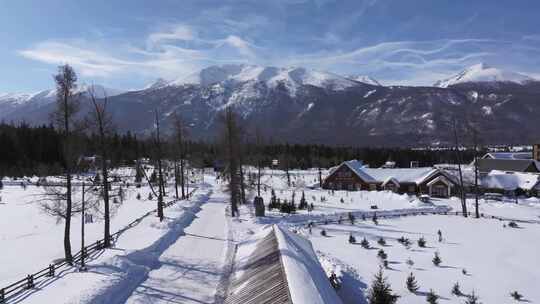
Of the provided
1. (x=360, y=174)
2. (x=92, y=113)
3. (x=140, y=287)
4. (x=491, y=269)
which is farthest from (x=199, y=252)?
(x=360, y=174)

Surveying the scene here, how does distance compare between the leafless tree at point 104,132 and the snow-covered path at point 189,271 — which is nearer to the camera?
the snow-covered path at point 189,271

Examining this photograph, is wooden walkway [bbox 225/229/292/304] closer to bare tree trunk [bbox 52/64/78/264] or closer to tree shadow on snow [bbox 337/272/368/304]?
tree shadow on snow [bbox 337/272/368/304]

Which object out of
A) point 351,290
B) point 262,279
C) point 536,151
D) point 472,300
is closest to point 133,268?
point 262,279

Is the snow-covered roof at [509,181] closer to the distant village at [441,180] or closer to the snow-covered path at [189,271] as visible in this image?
the distant village at [441,180]

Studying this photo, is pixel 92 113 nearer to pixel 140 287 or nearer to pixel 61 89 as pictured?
pixel 61 89

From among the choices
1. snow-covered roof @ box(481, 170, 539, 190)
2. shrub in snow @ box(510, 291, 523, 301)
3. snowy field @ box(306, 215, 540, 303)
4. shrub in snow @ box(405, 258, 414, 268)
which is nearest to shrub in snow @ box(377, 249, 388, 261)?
snowy field @ box(306, 215, 540, 303)

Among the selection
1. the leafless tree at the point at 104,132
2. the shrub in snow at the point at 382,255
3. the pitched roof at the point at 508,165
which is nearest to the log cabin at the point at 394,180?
the pitched roof at the point at 508,165

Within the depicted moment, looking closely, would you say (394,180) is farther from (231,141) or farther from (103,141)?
(103,141)
